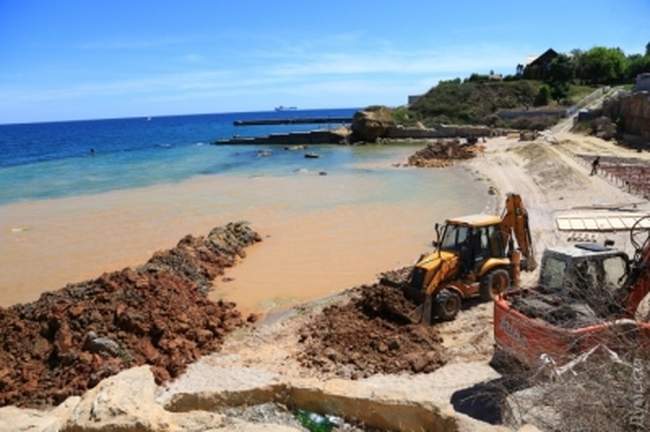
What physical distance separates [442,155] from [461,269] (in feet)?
121

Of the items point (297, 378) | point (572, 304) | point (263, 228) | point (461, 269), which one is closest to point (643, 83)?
point (263, 228)

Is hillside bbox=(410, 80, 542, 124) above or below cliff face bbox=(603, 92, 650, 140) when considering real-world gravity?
above

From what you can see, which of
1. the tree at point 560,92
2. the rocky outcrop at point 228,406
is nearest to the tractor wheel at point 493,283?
the rocky outcrop at point 228,406

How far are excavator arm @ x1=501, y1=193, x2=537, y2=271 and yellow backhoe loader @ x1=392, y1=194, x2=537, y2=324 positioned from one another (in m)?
0.41

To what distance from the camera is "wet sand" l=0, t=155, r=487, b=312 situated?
55.0 ft

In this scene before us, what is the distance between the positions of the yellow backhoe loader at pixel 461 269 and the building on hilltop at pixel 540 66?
85.8m

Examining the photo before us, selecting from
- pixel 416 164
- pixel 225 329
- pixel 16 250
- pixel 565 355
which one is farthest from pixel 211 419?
pixel 416 164

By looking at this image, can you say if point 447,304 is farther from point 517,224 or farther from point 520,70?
point 520,70

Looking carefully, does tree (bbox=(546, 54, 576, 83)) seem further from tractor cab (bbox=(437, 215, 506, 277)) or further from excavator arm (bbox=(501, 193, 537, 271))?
tractor cab (bbox=(437, 215, 506, 277))

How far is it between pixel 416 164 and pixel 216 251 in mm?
28500

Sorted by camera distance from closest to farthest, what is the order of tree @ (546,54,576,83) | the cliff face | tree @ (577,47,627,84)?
1. the cliff face
2. tree @ (577,47,627,84)
3. tree @ (546,54,576,83)

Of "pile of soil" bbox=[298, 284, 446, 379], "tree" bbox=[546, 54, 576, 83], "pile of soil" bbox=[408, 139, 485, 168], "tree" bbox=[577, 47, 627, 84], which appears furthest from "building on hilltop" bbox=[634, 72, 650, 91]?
"pile of soil" bbox=[298, 284, 446, 379]

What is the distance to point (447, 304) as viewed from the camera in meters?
11.6

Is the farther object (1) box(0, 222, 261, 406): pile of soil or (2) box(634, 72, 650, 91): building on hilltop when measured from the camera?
(2) box(634, 72, 650, 91): building on hilltop
